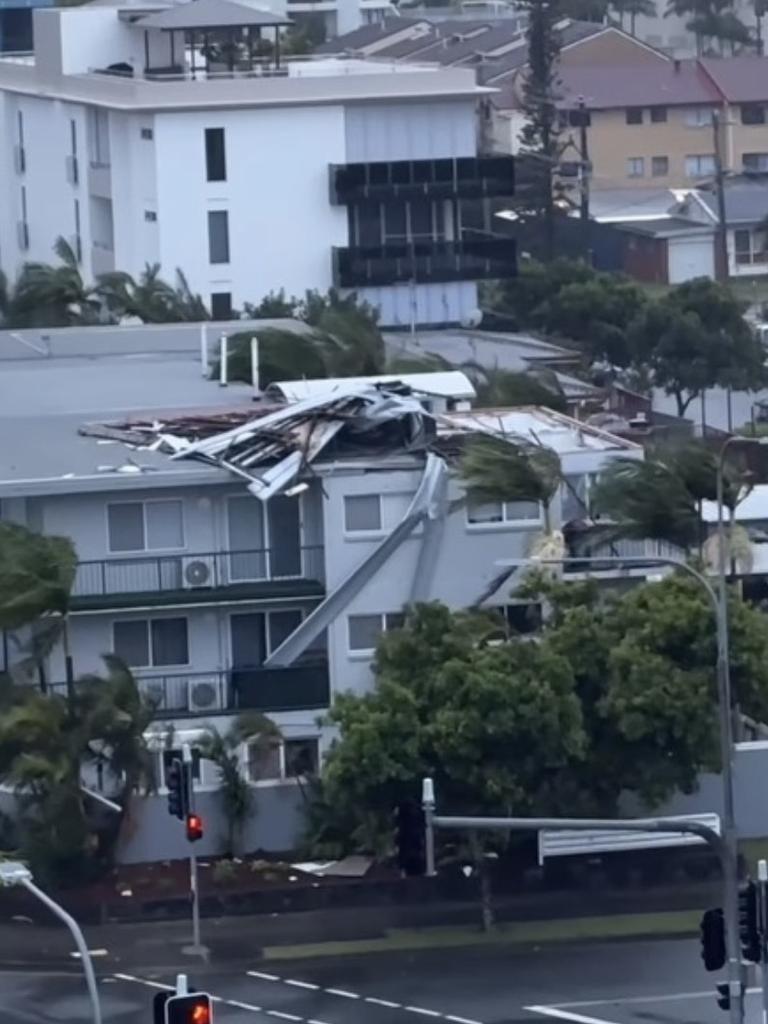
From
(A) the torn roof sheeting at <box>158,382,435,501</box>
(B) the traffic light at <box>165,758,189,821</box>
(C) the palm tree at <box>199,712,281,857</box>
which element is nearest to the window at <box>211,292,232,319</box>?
(A) the torn roof sheeting at <box>158,382,435,501</box>

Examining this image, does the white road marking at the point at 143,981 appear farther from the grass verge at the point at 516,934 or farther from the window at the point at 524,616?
the window at the point at 524,616

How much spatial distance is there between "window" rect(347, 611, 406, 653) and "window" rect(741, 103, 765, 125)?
227 ft

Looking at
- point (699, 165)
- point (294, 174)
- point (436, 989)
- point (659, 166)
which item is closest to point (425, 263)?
point (294, 174)

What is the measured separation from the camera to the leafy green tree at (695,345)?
2256 inches

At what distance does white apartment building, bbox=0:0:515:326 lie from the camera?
64938 millimetres

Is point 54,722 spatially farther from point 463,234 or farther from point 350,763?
point 463,234

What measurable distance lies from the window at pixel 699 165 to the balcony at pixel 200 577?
67.7 meters

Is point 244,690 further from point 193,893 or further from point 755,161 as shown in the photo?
point 755,161

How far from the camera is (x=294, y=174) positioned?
65.9m

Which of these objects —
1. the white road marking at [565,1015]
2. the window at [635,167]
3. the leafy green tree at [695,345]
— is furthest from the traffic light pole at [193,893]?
the window at [635,167]

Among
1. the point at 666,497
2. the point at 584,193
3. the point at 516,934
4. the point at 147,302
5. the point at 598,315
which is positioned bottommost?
the point at 516,934

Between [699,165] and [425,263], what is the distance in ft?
119

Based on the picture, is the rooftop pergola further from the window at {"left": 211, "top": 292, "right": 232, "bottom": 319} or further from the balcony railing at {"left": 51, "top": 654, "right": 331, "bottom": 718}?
the balcony railing at {"left": 51, "top": 654, "right": 331, "bottom": 718}

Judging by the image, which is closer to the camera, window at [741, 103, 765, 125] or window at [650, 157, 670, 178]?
window at [650, 157, 670, 178]
